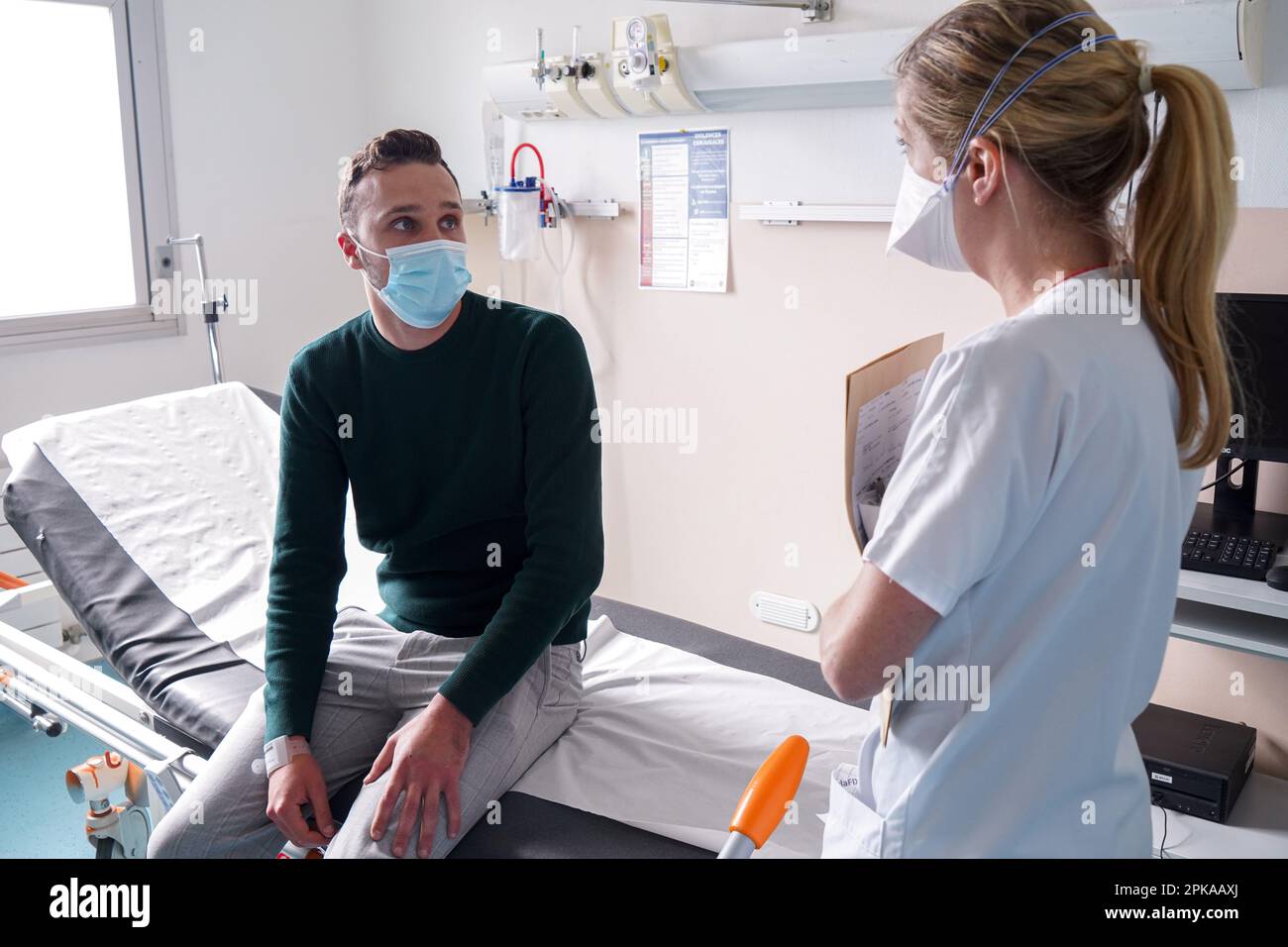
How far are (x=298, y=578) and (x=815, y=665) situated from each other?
0.88 meters

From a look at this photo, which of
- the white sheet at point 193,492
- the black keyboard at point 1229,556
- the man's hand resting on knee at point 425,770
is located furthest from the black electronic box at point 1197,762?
the white sheet at point 193,492

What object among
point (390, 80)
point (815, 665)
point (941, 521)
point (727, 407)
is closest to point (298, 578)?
point (815, 665)

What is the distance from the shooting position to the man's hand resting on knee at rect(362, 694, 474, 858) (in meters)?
1.29

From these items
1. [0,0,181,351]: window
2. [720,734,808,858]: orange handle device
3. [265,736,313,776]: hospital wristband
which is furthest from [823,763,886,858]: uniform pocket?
[0,0,181,351]: window

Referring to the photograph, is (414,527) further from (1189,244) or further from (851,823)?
(1189,244)

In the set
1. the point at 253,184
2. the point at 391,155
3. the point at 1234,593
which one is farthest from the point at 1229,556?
the point at 253,184

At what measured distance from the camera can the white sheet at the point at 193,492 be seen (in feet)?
6.77

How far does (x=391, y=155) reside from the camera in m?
1.64

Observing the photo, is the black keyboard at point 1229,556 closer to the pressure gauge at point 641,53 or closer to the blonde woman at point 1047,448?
the blonde woman at point 1047,448

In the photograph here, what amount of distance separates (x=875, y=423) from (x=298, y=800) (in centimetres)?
93

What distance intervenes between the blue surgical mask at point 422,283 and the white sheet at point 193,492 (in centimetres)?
72

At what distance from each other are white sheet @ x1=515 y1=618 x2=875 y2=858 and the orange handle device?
366mm
